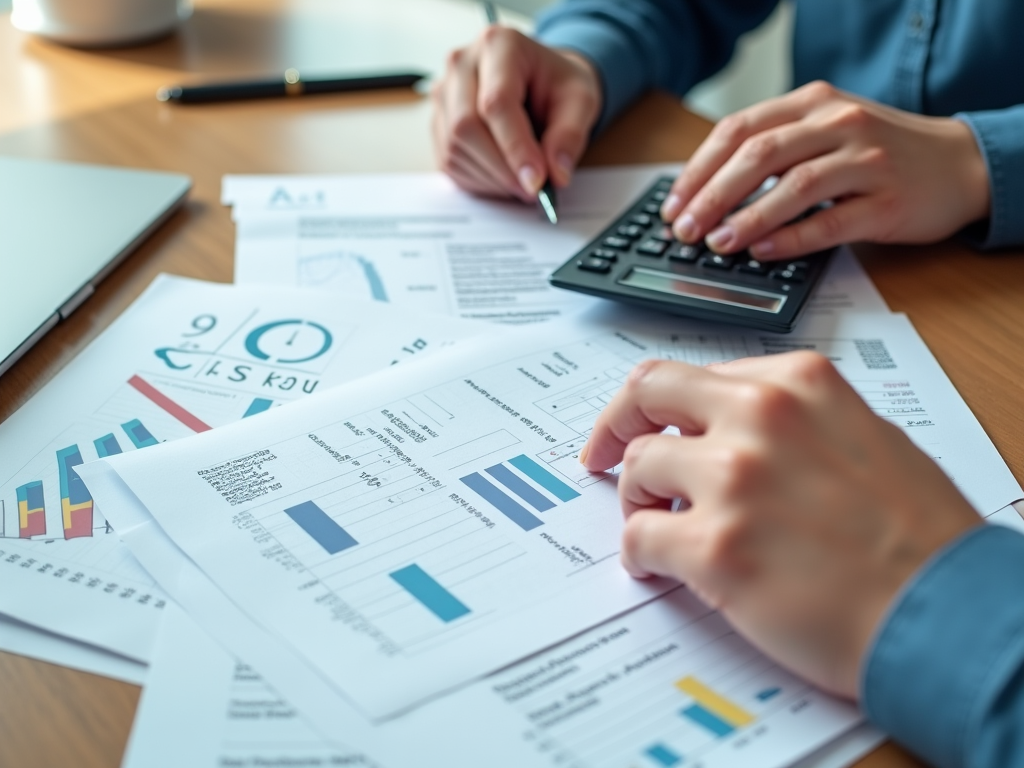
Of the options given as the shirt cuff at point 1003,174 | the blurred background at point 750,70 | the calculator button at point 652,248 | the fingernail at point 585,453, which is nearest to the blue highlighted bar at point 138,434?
the fingernail at point 585,453

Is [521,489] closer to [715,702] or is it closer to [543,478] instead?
[543,478]

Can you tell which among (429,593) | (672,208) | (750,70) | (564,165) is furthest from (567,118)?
(750,70)

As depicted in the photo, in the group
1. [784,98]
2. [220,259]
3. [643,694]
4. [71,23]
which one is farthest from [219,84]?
[643,694]

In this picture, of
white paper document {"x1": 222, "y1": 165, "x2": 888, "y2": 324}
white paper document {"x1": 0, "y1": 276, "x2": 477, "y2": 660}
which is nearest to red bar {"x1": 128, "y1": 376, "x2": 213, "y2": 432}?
white paper document {"x1": 0, "y1": 276, "x2": 477, "y2": 660}

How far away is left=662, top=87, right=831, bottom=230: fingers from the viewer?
0.70m

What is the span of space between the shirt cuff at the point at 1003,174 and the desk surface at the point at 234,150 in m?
0.02

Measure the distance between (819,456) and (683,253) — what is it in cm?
27

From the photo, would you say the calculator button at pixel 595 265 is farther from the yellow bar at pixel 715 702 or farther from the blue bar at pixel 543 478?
the yellow bar at pixel 715 702

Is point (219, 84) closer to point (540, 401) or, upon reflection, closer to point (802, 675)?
point (540, 401)

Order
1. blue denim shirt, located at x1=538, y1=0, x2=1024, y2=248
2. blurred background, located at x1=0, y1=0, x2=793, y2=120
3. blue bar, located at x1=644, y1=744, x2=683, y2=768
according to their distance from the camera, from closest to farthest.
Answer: blue bar, located at x1=644, y1=744, x2=683, y2=768 < blue denim shirt, located at x1=538, y1=0, x2=1024, y2=248 < blurred background, located at x1=0, y1=0, x2=793, y2=120

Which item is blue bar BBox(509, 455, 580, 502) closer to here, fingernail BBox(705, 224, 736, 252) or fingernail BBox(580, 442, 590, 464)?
fingernail BBox(580, 442, 590, 464)

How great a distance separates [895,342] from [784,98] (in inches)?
8.7

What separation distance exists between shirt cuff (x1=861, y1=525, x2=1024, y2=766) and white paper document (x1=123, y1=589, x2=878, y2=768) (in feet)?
0.08

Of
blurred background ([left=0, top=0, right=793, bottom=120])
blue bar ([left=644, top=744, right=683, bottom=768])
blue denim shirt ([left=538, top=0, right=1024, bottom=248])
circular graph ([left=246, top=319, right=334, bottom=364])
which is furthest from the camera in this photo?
blurred background ([left=0, top=0, right=793, bottom=120])
